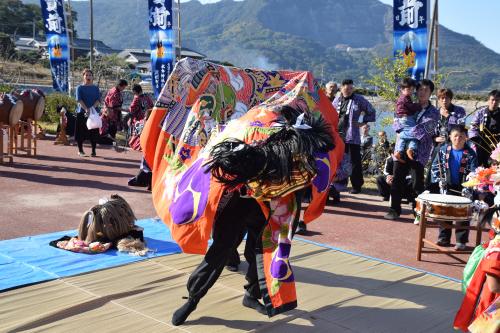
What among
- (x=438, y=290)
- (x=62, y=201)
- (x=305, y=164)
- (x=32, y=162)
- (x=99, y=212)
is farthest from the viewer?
(x=32, y=162)

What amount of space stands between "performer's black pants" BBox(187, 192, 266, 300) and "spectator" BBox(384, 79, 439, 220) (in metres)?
3.52

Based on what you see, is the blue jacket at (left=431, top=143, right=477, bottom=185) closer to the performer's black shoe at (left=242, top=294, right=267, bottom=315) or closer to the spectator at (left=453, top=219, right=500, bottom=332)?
the performer's black shoe at (left=242, top=294, right=267, bottom=315)

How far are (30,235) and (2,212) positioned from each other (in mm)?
1098

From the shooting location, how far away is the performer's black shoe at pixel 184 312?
3.82 meters

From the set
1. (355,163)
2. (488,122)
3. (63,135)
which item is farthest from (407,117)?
(63,135)

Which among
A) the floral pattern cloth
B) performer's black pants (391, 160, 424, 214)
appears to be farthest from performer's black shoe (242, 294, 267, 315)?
performer's black pants (391, 160, 424, 214)

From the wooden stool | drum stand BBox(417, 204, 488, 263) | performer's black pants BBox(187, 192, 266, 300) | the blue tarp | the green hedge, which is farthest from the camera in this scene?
the green hedge

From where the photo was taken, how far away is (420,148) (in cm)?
692

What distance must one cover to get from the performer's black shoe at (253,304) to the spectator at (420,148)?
133 inches

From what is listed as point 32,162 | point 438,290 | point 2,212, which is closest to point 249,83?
point 438,290

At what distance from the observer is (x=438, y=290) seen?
476 cm

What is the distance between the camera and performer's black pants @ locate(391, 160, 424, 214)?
698 cm

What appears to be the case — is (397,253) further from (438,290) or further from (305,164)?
(305,164)

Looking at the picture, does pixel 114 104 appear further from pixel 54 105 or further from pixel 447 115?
pixel 447 115
